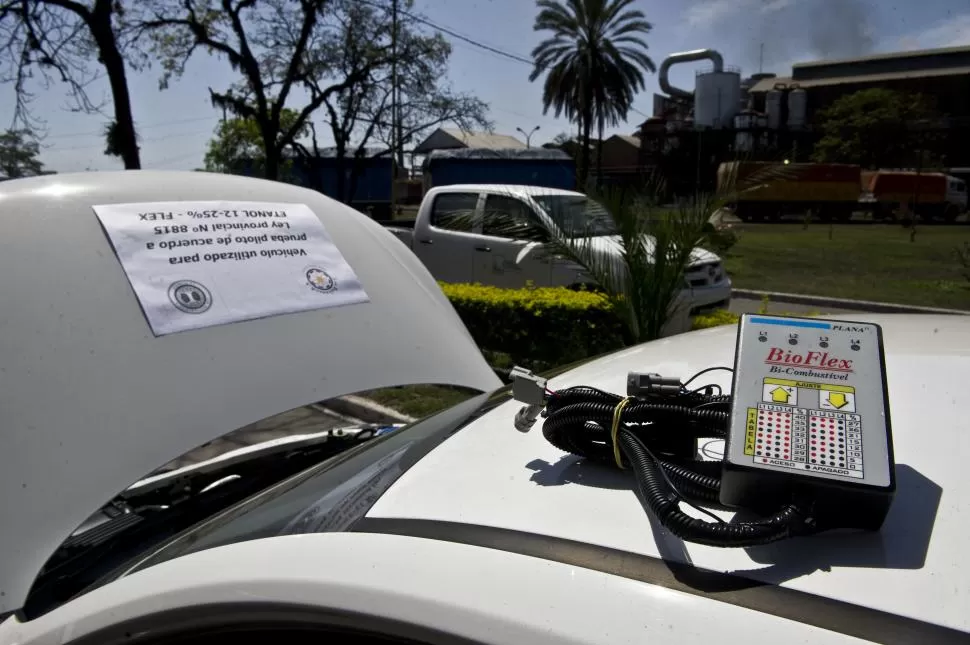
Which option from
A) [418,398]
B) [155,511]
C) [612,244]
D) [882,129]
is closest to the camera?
[155,511]

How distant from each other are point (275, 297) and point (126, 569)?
113 centimetres

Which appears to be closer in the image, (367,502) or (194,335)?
(367,502)

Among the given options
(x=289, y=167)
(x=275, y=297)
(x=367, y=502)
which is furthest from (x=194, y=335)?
(x=289, y=167)

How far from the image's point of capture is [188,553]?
1418 millimetres

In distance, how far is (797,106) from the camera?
2299 inches

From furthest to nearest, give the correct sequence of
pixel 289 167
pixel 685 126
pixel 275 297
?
1. pixel 685 126
2. pixel 289 167
3. pixel 275 297

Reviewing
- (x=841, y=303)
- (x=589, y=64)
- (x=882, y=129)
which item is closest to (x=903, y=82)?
(x=882, y=129)

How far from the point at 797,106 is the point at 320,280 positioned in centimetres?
6298

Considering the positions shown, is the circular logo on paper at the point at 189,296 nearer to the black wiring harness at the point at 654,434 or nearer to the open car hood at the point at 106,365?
the open car hood at the point at 106,365

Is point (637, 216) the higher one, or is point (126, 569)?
point (637, 216)

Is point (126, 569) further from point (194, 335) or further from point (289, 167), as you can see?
point (289, 167)

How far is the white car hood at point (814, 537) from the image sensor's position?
970 millimetres

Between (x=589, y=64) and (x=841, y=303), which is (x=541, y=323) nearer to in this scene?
(x=841, y=303)

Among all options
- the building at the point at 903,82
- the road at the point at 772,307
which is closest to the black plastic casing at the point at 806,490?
the road at the point at 772,307
